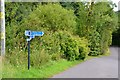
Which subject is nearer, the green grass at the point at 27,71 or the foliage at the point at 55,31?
the green grass at the point at 27,71

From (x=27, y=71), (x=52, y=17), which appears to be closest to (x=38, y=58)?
(x=27, y=71)

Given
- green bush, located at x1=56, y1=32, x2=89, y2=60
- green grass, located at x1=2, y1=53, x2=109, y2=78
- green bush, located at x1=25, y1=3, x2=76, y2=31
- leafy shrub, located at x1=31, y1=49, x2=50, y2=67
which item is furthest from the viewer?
green bush, located at x1=25, y1=3, x2=76, y2=31

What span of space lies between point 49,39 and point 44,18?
299cm

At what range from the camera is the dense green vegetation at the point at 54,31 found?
42.9 ft

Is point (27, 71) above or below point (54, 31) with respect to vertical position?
below

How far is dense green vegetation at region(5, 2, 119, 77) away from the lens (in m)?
13.1

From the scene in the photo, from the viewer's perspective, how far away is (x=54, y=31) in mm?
17609

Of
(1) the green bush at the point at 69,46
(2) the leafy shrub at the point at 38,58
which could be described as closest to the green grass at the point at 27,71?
(2) the leafy shrub at the point at 38,58

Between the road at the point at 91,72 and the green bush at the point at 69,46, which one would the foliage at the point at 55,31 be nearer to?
the green bush at the point at 69,46

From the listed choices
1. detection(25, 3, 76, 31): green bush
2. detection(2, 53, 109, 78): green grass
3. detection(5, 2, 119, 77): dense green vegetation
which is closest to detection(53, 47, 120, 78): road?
detection(2, 53, 109, 78): green grass

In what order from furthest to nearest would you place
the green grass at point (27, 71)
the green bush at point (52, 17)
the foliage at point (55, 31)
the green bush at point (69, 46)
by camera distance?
the green bush at point (52, 17) < the green bush at point (69, 46) < the foliage at point (55, 31) < the green grass at point (27, 71)

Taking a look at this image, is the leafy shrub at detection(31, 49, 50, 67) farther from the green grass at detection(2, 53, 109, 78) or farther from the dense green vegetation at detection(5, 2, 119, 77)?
the green grass at detection(2, 53, 109, 78)

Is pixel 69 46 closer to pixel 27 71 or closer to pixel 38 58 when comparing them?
pixel 38 58

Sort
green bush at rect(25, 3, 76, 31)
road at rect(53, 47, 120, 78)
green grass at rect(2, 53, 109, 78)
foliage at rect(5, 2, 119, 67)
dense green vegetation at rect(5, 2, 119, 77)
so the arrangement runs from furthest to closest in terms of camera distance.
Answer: green bush at rect(25, 3, 76, 31), foliage at rect(5, 2, 119, 67), dense green vegetation at rect(5, 2, 119, 77), road at rect(53, 47, 120, 78), green grass at rect(2, 53, 109, 78)
